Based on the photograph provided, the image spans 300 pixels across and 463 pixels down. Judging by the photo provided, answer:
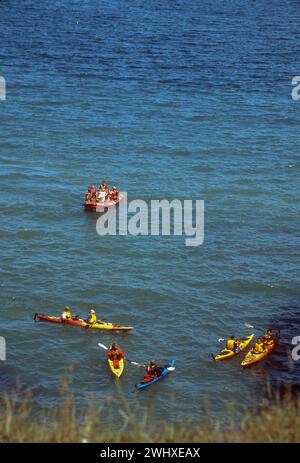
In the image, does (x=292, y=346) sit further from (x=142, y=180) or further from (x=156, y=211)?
(x=142, y=180)

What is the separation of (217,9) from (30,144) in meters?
72.2

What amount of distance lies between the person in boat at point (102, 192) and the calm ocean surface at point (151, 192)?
1959 mm

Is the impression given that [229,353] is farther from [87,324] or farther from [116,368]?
[87,324]

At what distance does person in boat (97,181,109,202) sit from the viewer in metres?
65.0

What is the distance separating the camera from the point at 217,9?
14025 cm

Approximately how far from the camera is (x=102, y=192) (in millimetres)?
65562

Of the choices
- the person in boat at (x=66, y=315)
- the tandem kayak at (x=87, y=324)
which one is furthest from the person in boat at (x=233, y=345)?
the person in boat at (x=66, y=315)

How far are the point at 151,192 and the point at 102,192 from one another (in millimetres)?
4680

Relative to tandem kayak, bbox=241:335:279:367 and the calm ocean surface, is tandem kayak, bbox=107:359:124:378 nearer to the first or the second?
the calm ocean surface

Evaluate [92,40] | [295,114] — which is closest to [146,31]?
[92,40]

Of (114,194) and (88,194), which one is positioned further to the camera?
(114,194)

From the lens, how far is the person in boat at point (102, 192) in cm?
6500

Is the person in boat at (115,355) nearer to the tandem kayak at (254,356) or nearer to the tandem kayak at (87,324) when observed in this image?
the tandem kayak at (87,324)

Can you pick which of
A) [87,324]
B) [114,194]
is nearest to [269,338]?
[87,324]
